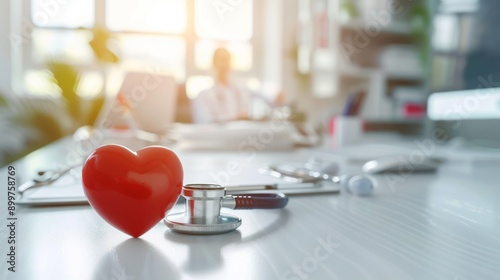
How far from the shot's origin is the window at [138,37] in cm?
410

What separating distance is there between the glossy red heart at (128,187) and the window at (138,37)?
12.1 ft

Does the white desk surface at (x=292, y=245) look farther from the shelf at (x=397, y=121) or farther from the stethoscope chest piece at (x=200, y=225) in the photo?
the shelf at (x=397, y=121)

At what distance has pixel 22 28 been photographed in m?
4.14

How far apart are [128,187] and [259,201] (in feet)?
0.49

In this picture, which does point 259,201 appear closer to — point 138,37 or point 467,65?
point 467,65

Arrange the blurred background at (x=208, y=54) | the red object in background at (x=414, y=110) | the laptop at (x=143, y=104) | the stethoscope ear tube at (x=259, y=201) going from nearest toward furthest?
the stethoscope ear tube at (x=259, y=201), the laptop at (x=143, y=104), the red object in background at (x=414, y=110), the blurred background at (x=208, y=54)

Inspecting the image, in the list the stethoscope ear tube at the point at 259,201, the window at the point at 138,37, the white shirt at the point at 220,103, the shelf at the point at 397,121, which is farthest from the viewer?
the window at the point at 138,37

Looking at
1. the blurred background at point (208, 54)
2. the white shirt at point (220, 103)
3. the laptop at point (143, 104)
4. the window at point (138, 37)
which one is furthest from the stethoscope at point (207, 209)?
the window at point (138, 37)

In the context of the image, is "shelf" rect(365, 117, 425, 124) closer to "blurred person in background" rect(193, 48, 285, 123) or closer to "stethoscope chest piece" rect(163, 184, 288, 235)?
"blurred person in background" rect(193, 48, 285, 123)

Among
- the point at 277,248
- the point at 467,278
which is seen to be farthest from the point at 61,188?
the point at 467,278

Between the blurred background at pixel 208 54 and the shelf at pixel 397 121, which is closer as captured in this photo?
the shelf at pixel 397 121

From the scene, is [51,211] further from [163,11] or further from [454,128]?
[163,11]

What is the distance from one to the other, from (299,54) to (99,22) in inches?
74.5

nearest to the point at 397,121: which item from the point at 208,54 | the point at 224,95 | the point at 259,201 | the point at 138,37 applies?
the point at 224,95
